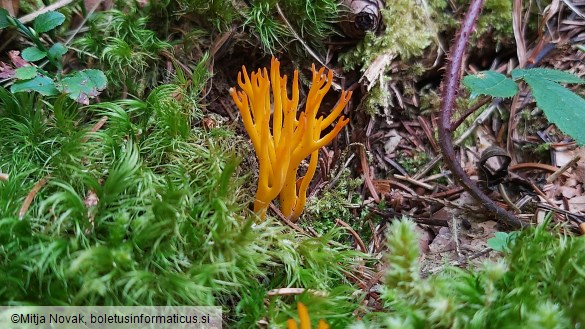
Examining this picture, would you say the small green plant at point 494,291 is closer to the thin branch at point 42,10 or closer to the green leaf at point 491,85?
the green leaf at point 491,85

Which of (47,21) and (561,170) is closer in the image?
(47,21)

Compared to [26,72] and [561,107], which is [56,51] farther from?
[561,107]

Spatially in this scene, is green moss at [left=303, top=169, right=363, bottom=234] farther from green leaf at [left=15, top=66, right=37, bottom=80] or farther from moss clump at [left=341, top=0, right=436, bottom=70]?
green leaf at [left=15, top=66, right=37, bottom=80]

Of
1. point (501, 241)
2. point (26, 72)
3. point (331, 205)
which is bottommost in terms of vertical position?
point (331, 205)

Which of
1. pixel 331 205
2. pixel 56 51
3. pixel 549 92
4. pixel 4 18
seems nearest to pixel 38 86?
pixel 56 51

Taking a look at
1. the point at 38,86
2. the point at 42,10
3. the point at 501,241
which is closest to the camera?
the point at 501,241

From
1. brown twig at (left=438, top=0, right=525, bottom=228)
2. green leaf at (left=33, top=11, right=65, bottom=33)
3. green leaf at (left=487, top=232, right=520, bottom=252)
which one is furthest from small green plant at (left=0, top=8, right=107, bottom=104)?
green leaf at (left=487, top=232, right=520, bottom=252)

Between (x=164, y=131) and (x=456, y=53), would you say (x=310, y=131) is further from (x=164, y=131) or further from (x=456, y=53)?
(x=456, y=53)
